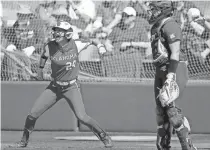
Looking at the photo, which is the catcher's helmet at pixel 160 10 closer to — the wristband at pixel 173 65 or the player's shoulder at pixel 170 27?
the player's shoulder at pixel 170 27

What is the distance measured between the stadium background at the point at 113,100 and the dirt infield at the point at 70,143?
35 cm

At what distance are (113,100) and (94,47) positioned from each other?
3.74 ft

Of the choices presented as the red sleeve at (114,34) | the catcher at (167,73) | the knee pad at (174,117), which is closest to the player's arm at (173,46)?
the catcher at (167,73)

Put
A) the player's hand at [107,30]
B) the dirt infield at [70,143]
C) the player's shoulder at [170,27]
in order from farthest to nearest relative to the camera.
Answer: the player's hand at [107,30] → the dirt infield at [70,143] → the player's shoulder at [170,27]

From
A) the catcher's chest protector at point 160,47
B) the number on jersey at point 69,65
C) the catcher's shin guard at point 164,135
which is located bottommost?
the catcher's shin guard at point 164,135

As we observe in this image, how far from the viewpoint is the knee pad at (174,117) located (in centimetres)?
765

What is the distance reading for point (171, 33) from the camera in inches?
298

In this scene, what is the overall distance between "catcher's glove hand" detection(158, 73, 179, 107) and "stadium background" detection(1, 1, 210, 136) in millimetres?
4937

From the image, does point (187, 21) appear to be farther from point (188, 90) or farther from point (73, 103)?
point (73, 103)

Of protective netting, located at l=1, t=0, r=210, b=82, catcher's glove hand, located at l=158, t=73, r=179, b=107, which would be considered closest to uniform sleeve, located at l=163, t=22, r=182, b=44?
catcher's glove hand, located at l=158, t=73, r=179, b=107

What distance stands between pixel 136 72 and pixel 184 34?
4.00 ft

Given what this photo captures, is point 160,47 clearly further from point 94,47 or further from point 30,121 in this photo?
point 94,47

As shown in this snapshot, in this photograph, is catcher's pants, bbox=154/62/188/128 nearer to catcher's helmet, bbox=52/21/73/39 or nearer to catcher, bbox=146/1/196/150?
catcher, bbox=146/1/196/150

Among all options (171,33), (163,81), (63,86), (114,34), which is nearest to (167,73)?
(163,81)
